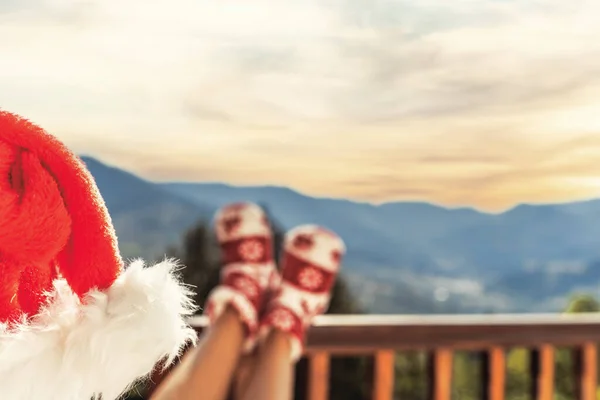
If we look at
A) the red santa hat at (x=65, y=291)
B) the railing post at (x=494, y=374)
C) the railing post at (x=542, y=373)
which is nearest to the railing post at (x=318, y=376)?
the railing post at (x=494, y=374)

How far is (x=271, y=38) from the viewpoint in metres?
2.71

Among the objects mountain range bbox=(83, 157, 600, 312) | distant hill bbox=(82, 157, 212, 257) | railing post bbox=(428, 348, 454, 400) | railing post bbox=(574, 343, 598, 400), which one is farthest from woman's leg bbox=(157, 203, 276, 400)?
mountain range bbox=(83, 157, 600, 312)

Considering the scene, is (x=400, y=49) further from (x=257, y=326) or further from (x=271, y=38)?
(x=257, y=326)

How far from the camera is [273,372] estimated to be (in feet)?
4.95

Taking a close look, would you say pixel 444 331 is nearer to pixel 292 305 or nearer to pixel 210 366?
pixel 292 305

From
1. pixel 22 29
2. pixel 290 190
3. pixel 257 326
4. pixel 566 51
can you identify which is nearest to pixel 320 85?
pixel 290 190

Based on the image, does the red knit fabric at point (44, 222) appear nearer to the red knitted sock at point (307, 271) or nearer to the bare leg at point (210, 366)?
the bare leg at point (210, 366)

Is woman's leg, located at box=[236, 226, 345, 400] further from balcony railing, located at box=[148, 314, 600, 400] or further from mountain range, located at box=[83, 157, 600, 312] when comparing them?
mountain range, located at box=[83, 157, 600, 312]

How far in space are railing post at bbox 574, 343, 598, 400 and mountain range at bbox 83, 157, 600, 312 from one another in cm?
127

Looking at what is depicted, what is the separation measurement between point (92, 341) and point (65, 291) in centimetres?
4

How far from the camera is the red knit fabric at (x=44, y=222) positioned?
20.8 inches

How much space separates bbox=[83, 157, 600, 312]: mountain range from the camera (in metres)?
3.23

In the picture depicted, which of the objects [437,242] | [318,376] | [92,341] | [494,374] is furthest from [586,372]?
[437,242]

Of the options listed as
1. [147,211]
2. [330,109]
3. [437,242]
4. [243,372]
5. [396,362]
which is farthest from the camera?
[437,242]
